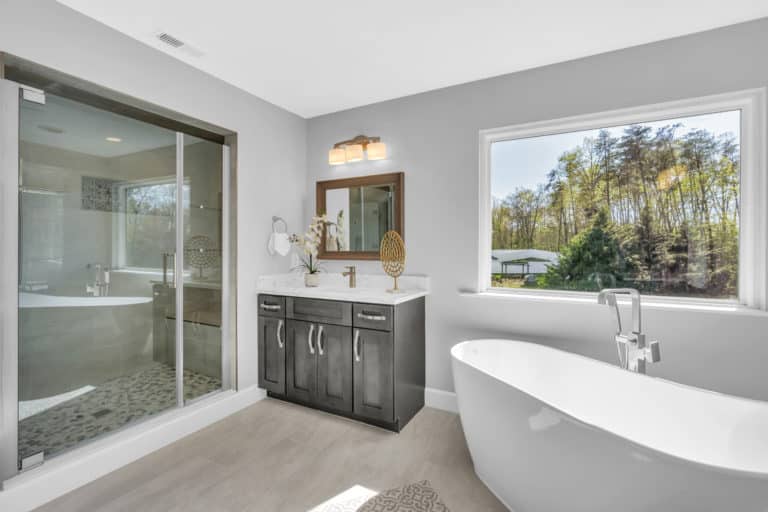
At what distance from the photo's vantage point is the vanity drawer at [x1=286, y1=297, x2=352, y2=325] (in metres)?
2.60

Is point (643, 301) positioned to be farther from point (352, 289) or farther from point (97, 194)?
point (97, 194)

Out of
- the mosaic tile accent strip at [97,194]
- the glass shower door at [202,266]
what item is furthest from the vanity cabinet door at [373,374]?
the mosaic tile accent strip at [97,194]

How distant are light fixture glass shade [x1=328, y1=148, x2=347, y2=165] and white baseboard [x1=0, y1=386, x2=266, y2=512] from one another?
2083 mm

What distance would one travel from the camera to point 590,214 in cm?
254

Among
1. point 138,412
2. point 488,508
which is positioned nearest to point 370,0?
point 488,508

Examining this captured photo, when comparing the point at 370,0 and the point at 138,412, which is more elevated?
the point at 370,0

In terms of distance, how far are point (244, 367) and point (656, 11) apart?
138 inches

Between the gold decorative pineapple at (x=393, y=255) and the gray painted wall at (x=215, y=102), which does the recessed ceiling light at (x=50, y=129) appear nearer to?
the gray painted wall at (x=215, y=102)

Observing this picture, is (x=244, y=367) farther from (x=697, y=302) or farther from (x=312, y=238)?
(x=697, y=302)

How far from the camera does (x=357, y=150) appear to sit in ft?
10.1

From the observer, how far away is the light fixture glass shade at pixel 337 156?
318 cm

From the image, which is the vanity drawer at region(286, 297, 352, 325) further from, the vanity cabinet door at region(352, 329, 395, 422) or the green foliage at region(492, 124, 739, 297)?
the green foliage at region(492, 124, 739, 297)

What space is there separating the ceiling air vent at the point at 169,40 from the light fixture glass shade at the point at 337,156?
4.37 ft

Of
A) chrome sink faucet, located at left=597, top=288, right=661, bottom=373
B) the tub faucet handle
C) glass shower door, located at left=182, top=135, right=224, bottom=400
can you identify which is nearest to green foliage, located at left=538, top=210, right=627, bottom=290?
chrome sink faucet, located at left=597, top=288, right=661, bottom=373
